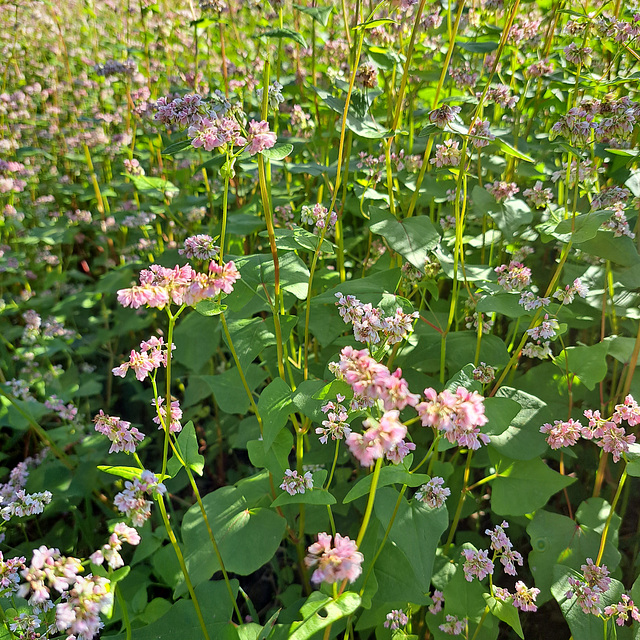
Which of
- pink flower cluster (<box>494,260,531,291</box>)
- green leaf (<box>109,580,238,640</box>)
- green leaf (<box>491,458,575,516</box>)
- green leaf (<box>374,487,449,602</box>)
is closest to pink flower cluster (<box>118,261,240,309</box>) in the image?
green leaf (<box>374,487,449,602</box>)

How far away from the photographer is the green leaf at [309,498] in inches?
51.5

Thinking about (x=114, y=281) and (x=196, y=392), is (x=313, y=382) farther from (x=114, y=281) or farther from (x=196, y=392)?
(x=114, y=281)

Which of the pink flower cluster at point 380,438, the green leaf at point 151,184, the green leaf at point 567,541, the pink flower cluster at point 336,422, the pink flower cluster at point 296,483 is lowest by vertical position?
the green leaf at point 567,541

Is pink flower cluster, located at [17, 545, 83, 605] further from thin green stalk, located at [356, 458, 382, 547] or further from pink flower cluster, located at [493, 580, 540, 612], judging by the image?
pink flower cluster, located at [493, 580, 540, 612]

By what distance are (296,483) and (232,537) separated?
30 centimetres

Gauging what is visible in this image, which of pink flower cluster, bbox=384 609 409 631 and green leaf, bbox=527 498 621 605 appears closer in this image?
pink flower cluster, bbox=384 609 409 631

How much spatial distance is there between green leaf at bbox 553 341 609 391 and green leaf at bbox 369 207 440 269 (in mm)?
591

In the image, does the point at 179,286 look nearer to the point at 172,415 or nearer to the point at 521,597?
the point at 172,415

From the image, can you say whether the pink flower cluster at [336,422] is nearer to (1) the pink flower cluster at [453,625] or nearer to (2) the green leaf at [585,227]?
(1) the pink flower cluster at [453,625]

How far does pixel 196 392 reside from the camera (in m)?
2.57

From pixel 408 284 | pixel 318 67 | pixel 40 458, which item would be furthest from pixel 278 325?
pixel 318 67

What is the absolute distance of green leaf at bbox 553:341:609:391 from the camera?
5.51ft

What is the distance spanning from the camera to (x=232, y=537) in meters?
1.51

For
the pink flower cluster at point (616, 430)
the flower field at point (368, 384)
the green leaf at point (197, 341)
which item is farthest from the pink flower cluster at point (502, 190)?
the green leaf at point (197, 341)
